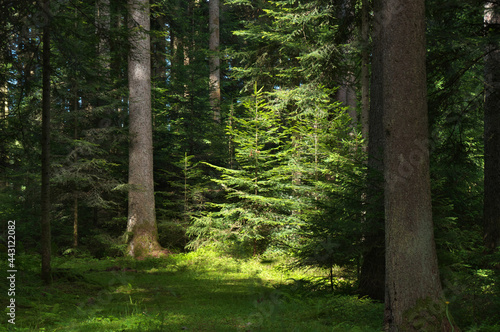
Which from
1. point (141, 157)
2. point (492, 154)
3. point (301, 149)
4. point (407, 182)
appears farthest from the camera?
point (141, 157)

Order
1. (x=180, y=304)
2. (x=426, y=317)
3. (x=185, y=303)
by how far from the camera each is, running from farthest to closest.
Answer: (x=185, y=303) < (x=180, y=304) < (x=426, y=317)

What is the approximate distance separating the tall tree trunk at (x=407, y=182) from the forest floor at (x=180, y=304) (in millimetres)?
707

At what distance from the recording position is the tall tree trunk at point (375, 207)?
5.93 metres

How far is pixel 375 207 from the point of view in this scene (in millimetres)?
5949

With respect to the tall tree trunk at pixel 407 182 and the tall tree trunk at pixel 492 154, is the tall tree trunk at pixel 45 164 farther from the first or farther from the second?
the tall tree trunk at pixel 492 154

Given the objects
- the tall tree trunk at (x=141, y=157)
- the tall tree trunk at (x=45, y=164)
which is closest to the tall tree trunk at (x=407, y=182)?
the tall tree trunk at (x=45, y=164)

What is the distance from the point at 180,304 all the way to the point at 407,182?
180 inches

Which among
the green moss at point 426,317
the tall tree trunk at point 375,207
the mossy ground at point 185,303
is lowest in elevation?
the mossy ground at point 185,303

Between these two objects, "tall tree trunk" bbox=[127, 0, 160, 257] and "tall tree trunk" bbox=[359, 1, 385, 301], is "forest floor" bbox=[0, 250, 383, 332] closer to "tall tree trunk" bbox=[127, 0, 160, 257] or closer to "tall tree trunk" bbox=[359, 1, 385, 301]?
"tall tree trunk" bbox=[359, 1, 385, 301]

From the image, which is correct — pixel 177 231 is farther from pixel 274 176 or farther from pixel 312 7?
pixel 312 7

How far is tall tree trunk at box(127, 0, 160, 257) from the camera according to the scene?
40.6ft

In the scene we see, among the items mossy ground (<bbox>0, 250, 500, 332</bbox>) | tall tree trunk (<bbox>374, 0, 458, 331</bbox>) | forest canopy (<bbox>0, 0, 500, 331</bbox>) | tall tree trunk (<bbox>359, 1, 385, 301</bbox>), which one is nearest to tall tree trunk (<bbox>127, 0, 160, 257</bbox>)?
forest canopy (<bbox>0, 0, 500, 331</bbox>)

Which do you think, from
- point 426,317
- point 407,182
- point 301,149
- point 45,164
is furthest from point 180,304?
point 301,149

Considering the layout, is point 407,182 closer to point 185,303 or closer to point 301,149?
point 185,303
